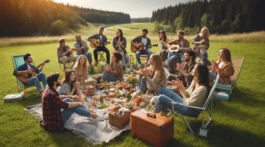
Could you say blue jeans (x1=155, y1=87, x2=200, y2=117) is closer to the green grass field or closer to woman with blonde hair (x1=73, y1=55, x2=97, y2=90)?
the green grass field

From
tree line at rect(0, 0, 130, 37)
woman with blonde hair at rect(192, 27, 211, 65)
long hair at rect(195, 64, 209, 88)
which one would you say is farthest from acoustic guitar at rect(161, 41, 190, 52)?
tree line at rect(0, 0, 130, 37)

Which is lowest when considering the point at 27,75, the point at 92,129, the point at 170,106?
the point at 92,129

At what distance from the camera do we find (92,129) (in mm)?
4414

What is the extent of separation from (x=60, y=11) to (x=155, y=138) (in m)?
61.0

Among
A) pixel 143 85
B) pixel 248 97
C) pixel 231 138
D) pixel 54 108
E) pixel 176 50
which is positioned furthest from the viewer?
pixel 176 50

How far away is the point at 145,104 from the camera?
5449 mm

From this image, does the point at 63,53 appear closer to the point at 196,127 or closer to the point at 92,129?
the point at 92,129

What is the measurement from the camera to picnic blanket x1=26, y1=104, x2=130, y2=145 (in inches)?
161

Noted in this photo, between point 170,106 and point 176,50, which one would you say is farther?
point 176,50

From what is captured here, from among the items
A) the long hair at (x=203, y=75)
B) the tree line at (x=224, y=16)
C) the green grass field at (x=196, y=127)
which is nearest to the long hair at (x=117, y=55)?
the green grass field at (x=196, y=127)

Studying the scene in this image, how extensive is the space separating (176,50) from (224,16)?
1486 inches

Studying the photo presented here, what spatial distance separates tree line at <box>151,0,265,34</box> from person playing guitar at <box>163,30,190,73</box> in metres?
31.9

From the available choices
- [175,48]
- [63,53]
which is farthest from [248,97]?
[63,53]

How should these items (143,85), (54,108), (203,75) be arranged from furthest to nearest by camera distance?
1. (143,85)
2. (54,108)
3. (203,75)
